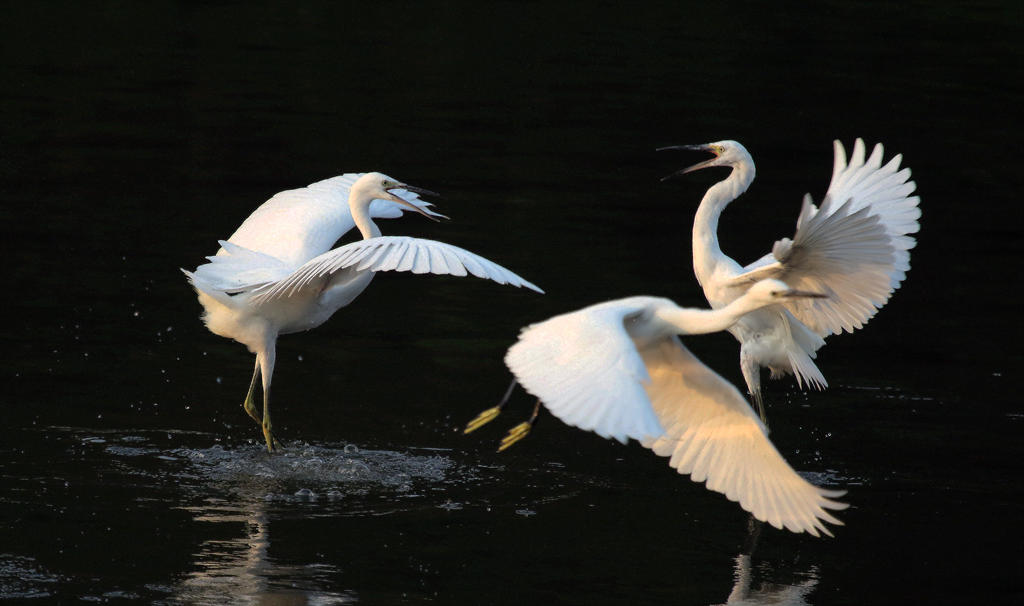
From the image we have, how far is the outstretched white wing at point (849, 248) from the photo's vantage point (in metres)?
8.77

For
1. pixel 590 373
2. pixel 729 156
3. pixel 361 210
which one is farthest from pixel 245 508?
pixel 729 156

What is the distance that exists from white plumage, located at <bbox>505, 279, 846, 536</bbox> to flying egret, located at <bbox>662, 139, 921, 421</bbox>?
1.43 metres

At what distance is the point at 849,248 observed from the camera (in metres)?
8.95

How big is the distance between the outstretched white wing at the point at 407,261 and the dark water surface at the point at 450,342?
118 cm

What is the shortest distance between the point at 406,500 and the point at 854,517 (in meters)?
2.43

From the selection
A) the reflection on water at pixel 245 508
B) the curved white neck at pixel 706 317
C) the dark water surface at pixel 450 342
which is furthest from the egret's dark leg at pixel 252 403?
the curved white neck at pixel 706 317

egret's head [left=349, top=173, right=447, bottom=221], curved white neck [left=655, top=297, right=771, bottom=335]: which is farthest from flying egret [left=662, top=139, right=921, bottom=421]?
egret's head [left=349, top=173, right=447, bottom=221]

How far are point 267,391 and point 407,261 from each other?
1938 millimetres

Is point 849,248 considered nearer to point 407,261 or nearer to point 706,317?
point 706,317

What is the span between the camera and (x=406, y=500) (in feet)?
27.8

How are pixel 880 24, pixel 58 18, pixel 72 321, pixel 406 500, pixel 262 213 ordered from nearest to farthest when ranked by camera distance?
1. pixel 406 500
2. pixel 262 213
3. pixel 72 321
4. pixel 58 18
5. pixel 880 24

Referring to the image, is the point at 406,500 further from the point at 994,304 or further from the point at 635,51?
the point at 635,51

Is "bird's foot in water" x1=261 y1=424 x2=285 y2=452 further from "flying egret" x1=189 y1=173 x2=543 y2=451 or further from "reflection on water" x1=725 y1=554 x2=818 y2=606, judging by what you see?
"reflection on water" x1=725 y1=554 x2=818 y2=606

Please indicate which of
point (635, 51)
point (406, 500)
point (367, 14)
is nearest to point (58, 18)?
point (367, 14)
